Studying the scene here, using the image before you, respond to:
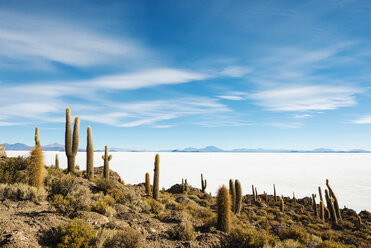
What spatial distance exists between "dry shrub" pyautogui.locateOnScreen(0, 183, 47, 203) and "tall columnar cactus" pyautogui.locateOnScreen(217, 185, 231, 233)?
326 inches

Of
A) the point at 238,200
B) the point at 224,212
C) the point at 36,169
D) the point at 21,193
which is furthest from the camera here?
the point at 238,200

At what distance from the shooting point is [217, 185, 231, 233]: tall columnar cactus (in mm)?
12156

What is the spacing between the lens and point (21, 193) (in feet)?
35.9

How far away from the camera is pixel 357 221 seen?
101ft

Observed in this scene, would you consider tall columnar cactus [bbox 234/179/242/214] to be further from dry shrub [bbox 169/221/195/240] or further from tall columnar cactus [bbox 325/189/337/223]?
dry shrub [bbox 169/221/195/240]

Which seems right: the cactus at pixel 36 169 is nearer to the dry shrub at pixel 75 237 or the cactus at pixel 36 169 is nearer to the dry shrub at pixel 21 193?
the dry shrub at pixel 21 193

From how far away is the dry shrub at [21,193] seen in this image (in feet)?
35.4

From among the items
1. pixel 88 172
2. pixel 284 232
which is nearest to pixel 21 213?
pixel 88 172

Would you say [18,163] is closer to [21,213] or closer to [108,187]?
[108,187]

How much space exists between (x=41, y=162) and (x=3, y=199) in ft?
7.87

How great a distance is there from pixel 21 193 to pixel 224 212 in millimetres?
9268

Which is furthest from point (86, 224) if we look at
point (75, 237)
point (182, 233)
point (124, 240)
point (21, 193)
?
point (21, 193)

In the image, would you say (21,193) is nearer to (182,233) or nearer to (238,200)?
(182,233)

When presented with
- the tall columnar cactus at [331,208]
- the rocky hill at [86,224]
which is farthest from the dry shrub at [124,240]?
the tall columnar cactus at [331,208]
